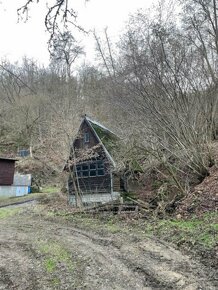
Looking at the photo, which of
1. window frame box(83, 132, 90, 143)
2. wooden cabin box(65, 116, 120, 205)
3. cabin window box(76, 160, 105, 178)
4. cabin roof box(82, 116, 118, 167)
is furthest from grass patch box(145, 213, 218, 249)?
window frame box(83, 132, 90, 143)

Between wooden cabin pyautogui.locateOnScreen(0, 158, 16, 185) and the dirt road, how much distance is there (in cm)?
1861

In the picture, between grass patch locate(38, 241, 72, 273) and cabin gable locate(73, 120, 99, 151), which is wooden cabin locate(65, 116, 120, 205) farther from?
grass patch locate(38, 241, 72, 273)

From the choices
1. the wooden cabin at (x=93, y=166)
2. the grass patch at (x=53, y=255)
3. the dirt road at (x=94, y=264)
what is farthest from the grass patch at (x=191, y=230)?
the wooden cabin at (x=93, y=166)

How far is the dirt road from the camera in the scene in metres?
6.06

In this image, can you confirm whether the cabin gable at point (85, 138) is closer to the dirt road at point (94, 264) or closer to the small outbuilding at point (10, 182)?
the small outbuilding at point (10, 182)

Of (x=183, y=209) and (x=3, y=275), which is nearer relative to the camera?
(x=3, y=275)

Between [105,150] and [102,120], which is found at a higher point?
[102,120]

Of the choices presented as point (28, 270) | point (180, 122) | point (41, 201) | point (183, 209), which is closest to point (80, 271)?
point (28, 270)

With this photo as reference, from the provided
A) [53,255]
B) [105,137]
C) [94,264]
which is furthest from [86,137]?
[94,264]

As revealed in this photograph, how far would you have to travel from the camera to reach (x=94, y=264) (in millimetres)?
7297

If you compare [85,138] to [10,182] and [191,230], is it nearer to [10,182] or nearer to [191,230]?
[10,182]

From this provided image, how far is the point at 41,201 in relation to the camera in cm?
2309

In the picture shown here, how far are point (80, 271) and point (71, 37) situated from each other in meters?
4.89

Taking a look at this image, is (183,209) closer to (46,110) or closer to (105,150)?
(105,150)
